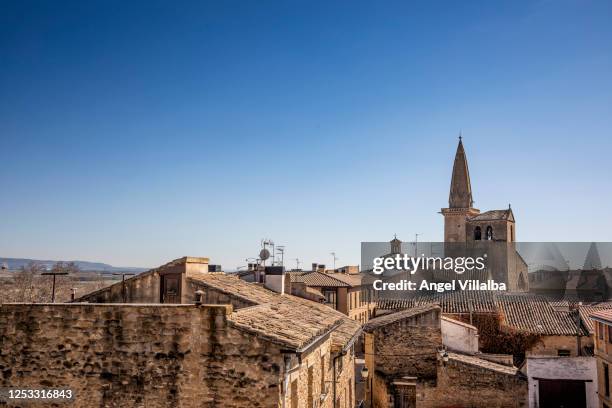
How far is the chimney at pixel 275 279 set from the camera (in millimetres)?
24031

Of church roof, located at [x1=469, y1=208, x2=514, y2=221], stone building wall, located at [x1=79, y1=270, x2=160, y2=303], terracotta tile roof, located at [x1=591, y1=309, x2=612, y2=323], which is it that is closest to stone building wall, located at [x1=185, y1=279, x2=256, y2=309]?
stone building wall, located at [x1=79, y1=270, x2=160, y2=303]

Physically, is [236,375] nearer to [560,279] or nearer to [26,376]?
[26,376]

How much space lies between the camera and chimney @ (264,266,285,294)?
2403 cm

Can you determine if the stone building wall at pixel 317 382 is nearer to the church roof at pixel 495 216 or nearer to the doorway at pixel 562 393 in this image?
the doorway at pixel 562 393

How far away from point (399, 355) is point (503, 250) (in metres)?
60.9

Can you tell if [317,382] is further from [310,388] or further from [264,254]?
[264,254]

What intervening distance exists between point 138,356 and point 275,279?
12316mm

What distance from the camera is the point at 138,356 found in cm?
1198

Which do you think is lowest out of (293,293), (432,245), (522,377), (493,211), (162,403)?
(522,377)

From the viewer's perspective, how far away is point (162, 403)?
11.8 m

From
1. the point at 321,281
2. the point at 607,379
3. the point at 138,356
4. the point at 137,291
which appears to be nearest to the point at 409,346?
the point at 607,379

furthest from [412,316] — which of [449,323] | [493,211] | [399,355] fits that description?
[493,211]

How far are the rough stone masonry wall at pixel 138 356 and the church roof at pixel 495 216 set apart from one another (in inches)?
3224

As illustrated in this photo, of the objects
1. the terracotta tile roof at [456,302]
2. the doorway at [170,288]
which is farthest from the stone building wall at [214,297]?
the terracotta tile roof at [456,302]
